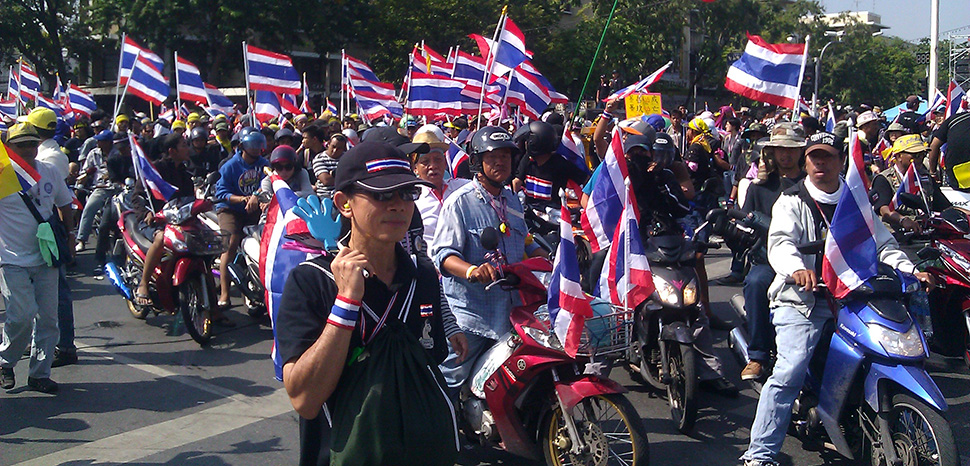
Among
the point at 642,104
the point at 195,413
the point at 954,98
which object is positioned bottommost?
the point at 195,413

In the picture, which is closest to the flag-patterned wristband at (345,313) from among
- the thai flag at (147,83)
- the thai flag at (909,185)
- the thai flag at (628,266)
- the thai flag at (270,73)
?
the thai flag at (628,266)

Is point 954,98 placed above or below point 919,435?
above

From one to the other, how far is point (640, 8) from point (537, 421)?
41.0 metres

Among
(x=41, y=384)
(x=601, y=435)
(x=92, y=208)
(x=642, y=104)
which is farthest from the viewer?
(x=642, y=104)

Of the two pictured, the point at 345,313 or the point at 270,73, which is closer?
the point at 345,313

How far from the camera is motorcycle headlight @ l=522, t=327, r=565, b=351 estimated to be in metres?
4.16

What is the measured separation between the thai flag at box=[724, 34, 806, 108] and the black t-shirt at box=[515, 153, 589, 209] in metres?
2.99

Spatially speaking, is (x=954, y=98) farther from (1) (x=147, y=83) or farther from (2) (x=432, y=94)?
(1) (x=147, y=83)

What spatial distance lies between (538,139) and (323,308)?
4.78 meters

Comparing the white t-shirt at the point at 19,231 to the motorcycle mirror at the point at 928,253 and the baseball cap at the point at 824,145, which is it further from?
the motorcycle mirror at the point at 928,253

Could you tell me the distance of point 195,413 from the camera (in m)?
5.74

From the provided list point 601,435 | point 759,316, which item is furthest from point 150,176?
point 759,316

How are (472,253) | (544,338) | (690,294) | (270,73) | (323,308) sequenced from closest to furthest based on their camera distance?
1. (323,308)
2. (544,338)
3. (472,253)
4. (690,294)
5. (270,73)

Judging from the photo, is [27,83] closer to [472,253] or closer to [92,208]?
[92,208]
